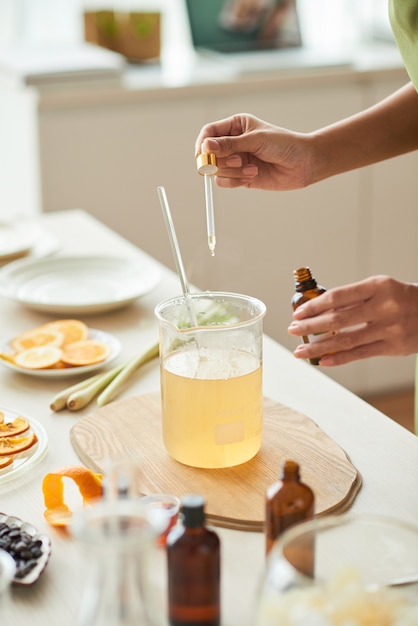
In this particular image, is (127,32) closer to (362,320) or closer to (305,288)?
(305,288)

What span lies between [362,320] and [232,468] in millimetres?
249

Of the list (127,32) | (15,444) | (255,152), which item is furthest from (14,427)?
(127,32)

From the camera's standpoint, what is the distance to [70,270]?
5.96 ft


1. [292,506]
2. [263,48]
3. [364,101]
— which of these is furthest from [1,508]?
[263,48]

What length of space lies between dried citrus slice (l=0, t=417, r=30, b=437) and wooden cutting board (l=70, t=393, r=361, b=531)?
0.06 metres

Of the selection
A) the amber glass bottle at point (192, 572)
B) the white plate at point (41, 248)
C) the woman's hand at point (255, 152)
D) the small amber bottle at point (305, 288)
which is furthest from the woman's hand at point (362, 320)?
the white plate at point (41, 248)

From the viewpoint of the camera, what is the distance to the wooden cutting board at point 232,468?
1016 millimetres

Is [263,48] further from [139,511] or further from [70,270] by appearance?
[139,511]

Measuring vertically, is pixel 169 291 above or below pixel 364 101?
below

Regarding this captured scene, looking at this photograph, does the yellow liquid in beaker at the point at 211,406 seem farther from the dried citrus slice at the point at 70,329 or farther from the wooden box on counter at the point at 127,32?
the wooden box on counter at the point at 127,32

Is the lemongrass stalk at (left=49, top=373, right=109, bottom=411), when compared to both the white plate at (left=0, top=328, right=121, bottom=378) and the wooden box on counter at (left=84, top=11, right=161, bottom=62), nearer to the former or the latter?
the white plate at (left=0, top=328, right=121, bottom=378)

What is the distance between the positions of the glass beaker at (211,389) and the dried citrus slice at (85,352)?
310 millimetres

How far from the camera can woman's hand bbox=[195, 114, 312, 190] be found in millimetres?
1331

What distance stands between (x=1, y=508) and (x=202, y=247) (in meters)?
2.24
